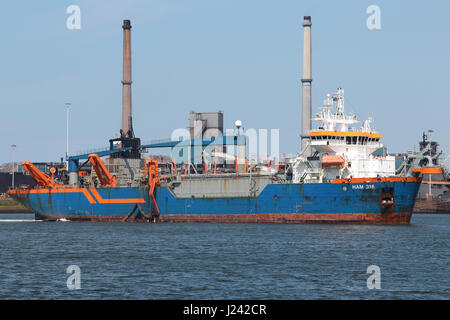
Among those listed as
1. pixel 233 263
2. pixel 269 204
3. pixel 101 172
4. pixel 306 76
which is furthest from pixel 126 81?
pixel 233 263

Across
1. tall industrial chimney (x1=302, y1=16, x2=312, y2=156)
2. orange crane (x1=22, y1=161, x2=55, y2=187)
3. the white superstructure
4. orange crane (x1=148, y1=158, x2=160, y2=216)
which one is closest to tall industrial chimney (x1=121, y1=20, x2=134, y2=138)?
orange crane (x1=22, y1=161, x2=55, y2=187)

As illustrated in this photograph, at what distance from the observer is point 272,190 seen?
61.1 metres

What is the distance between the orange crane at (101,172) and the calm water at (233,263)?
796 inches

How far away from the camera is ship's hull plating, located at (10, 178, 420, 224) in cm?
5628

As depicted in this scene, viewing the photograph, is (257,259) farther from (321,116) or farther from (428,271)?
(321,116)

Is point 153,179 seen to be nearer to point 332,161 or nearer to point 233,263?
point 332,161

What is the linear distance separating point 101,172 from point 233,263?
4348 centimetres

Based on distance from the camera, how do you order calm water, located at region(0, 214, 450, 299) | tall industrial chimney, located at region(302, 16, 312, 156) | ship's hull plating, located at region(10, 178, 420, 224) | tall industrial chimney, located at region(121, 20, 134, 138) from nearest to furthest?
calm water, located at region(0, 214, 450, 299) → ship's hull plating, located at region(10, 178, 420, 224) → tall industrial chimney, located at region(302, 16, 312, 156) → tall industrial chimney, located at region(121, 20, 134, 138)

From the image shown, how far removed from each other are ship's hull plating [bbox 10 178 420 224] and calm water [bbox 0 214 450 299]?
7.56 feet

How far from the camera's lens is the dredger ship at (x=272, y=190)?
186 feet

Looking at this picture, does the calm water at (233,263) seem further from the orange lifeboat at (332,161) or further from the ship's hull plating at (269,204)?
the orange lifeboat at (332,161)

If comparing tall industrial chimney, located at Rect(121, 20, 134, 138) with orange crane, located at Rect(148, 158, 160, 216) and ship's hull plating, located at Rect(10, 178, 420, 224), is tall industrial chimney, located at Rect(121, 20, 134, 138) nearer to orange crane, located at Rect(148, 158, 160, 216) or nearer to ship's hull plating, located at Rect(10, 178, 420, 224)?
ship's hull plating, located at Rect(10, 178, 420, 224)

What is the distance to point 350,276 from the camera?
1204 inches

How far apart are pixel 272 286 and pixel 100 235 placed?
28758 mm
